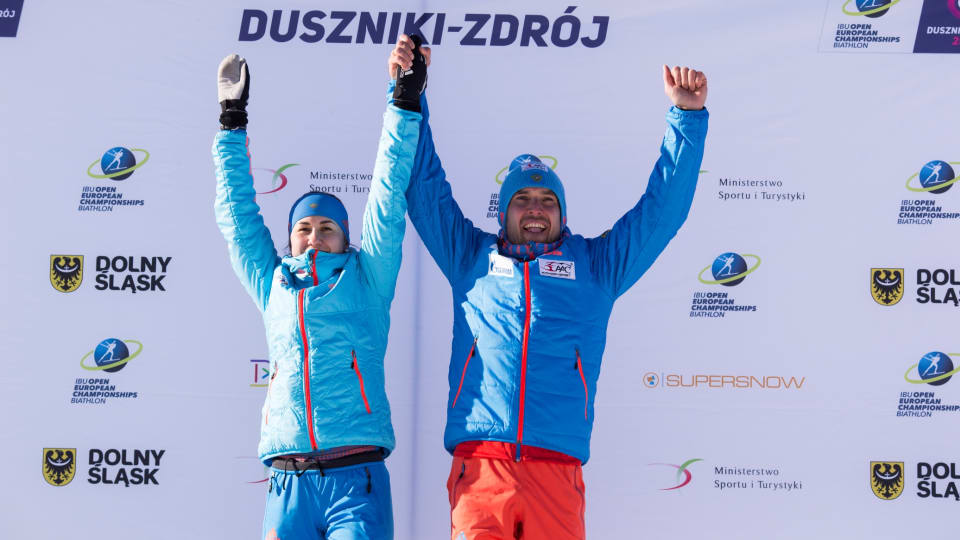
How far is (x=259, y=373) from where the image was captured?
3789mm

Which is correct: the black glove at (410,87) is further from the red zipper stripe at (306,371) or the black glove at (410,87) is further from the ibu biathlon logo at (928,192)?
the ibu biathlon logo at (928,192)

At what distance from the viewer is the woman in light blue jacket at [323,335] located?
2719mm

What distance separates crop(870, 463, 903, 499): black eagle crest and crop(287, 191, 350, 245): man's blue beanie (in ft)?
8.16

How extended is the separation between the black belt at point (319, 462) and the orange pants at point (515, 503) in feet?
1.07

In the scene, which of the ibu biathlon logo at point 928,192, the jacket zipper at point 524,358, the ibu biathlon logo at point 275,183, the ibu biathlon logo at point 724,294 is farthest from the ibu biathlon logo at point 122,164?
the ibu biathlon logo at point 928,192

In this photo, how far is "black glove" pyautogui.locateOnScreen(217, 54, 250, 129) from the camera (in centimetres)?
299

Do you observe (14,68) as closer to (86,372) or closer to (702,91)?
(86,372)

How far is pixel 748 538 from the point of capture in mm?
3764

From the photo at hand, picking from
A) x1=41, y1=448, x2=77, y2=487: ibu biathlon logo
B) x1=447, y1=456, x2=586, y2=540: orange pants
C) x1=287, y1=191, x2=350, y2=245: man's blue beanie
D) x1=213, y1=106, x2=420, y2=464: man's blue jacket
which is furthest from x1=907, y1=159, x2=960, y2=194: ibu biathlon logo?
x1=41, y1=448, x2=77, y2=487: ibu biathlon logo

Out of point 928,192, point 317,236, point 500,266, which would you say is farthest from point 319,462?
point 928,192

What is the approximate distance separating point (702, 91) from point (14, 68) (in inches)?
117

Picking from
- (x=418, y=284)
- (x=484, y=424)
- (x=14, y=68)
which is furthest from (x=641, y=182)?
(x=14, y=68)

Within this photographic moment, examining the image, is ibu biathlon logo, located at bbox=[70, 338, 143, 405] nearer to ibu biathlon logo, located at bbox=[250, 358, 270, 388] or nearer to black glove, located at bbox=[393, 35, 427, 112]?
ibu biathlon logo, located at bbox=[250, 358, 270, 388]

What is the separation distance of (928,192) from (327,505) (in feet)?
9.44
